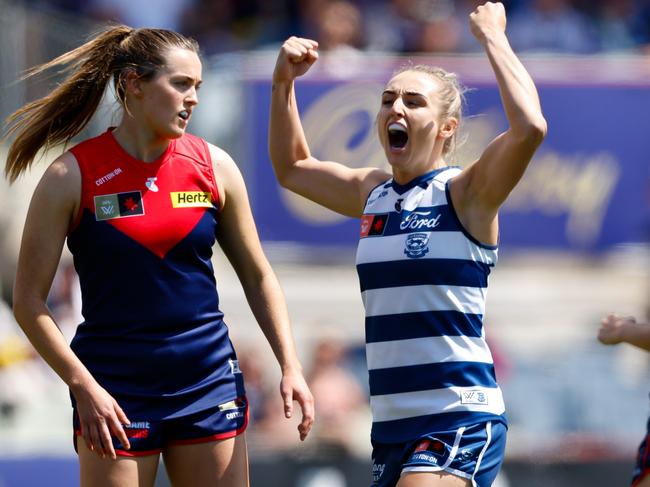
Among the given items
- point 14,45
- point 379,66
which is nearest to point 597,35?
point 379,66

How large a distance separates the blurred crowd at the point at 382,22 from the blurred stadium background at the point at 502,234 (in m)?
0.04

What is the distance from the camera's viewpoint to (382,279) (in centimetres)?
378

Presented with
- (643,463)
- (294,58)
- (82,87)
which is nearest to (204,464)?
(82,87)

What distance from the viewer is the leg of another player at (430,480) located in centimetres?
362

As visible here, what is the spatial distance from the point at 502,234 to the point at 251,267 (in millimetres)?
5991

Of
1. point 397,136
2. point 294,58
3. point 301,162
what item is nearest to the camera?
point 397,136

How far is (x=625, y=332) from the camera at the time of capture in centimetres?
418

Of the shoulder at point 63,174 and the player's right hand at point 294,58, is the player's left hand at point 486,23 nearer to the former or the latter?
the player's right hand at point 294,58


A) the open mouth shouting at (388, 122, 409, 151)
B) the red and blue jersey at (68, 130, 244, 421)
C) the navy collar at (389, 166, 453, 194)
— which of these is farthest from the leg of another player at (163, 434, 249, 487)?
the open mouth shouting at (388, 122, 409, 151)

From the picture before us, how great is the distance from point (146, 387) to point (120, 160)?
27.9 inches

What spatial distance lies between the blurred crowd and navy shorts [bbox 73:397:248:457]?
248 inches

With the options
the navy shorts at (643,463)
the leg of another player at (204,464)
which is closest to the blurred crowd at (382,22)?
the navy shorts at (643,463)

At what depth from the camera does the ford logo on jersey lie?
3.75 metres

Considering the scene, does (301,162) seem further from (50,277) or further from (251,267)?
(50,277)
